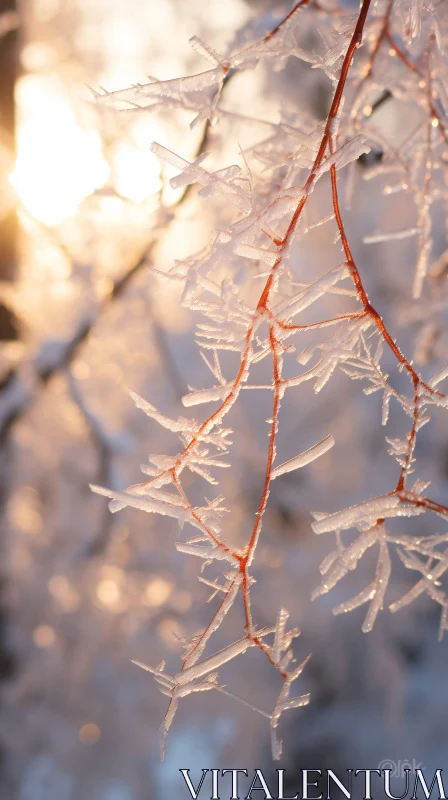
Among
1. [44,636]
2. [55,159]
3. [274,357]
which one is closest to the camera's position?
[274,357]

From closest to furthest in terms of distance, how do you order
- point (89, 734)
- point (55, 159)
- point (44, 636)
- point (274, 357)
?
1. point (274, 357)
2. point (55, 159)
3. point (89, 734)
4. point (44, 636)

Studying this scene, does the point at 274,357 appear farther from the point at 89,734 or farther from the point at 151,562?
the point at 89,734

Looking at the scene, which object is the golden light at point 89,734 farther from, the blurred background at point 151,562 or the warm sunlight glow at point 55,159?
the warm sunlight glow at point 55,159

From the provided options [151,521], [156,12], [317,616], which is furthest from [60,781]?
[156,12]

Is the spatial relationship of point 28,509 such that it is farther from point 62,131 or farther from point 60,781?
point 62,131

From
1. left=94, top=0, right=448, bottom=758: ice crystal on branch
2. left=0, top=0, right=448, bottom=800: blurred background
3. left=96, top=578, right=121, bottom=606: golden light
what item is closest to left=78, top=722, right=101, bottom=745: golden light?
left=0, top=0, right=448, bottom=800: blurred background

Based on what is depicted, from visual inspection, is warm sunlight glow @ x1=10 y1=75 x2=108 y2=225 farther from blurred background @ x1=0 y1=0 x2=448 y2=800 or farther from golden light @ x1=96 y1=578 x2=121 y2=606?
golden light @ x1=96 y1=578 x2=121 y2=606

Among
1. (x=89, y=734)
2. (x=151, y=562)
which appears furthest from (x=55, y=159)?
(x=89, y=734)
